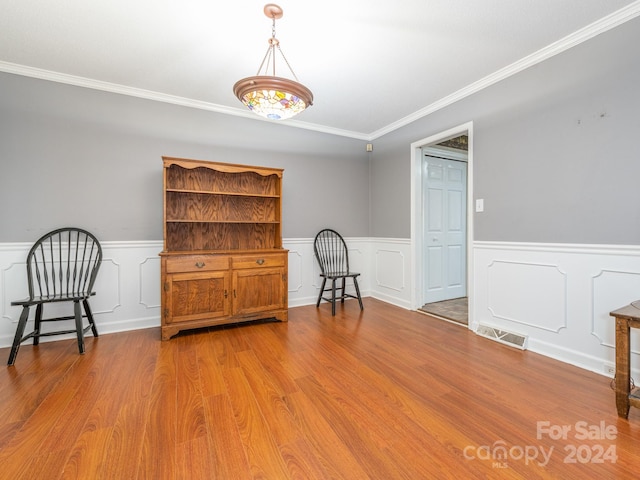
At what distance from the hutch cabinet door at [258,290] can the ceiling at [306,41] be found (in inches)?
73.4

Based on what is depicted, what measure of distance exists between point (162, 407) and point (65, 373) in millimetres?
970

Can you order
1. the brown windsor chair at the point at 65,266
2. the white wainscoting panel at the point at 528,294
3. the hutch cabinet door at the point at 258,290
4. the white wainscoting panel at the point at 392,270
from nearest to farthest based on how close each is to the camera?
the white wainscoting panel at the point at 528,294 < the brown windsor chair at the point at 65,266 < the hutch cabinet door at the point at 258,290 < the white wainscoting panel at the point at 392,270

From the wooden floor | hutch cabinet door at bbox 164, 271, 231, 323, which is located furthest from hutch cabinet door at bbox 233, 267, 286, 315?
the wooden floor

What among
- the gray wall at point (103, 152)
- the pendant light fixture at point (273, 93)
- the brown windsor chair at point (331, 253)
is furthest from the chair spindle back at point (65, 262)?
the brown windsor chair at point (331, 253)

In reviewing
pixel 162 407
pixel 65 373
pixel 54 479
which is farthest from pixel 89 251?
pixel 54 479

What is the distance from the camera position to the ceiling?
187 centimetres

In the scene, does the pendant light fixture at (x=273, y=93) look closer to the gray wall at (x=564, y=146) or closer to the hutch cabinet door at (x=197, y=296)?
the hutch cabinet door at (x=197, y=296)

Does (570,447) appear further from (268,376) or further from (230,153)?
(230,153)

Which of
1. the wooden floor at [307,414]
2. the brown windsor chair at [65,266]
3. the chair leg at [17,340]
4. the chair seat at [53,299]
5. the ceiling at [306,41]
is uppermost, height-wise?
the ceiling at [306,41]

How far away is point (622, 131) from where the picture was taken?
1931 millimetres

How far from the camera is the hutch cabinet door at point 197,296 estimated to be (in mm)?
2711

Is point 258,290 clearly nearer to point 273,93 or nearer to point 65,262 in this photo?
point 65,262

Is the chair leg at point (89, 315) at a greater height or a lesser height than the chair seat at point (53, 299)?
lesser

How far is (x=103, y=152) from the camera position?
2.84m
